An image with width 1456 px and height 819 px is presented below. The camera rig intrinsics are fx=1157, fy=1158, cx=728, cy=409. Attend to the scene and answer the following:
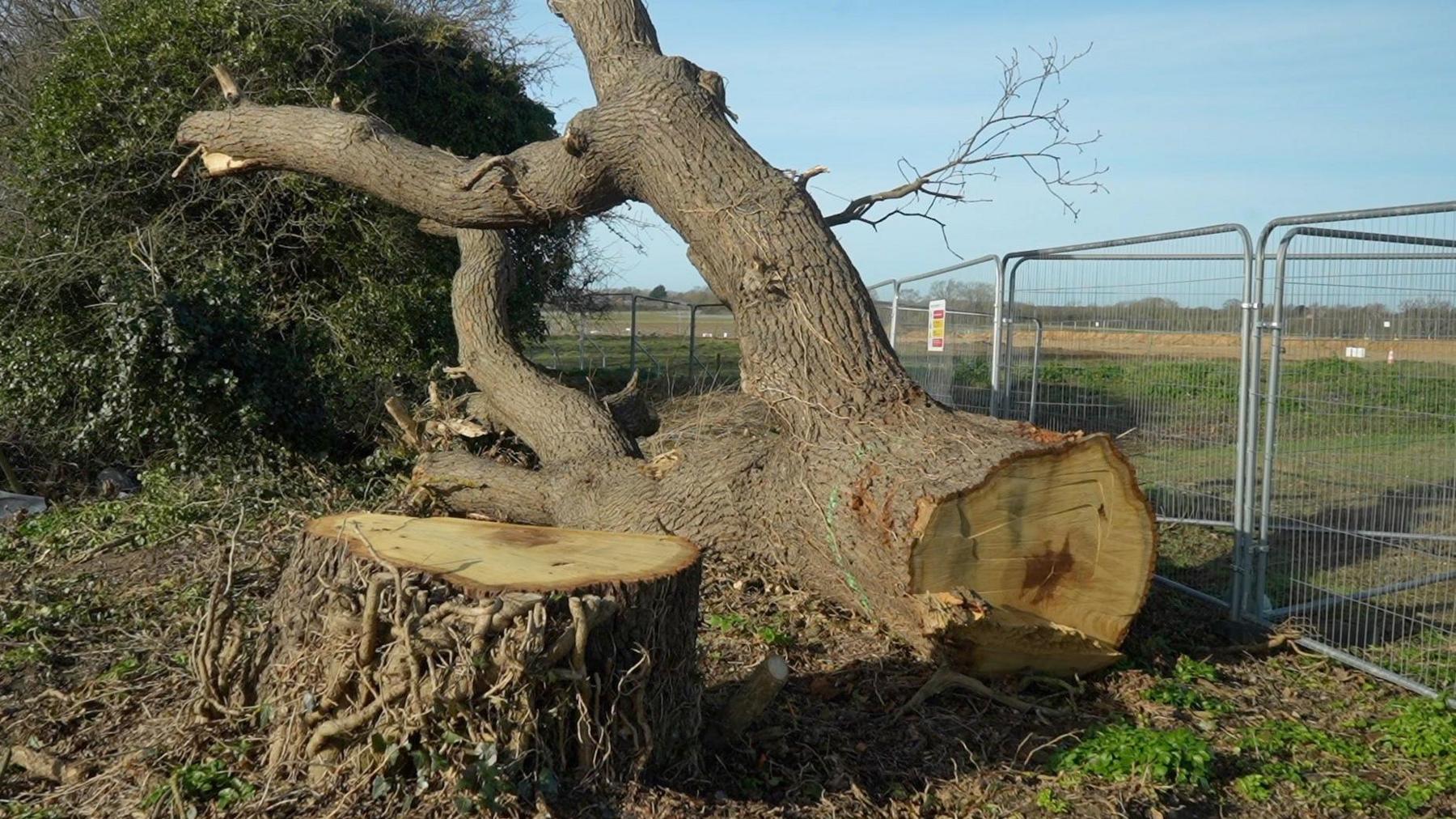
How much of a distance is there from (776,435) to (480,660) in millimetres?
3106

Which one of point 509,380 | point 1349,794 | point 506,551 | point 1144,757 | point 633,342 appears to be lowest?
point 1349,794

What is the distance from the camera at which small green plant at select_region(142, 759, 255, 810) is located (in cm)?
345

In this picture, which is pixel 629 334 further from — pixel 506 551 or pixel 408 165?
pixel 506 551

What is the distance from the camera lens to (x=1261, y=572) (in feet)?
19.4

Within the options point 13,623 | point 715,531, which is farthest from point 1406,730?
point 13,623

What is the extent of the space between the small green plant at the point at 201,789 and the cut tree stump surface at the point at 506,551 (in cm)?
78

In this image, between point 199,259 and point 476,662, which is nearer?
point 476,662

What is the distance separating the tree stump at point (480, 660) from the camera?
3.32 meters

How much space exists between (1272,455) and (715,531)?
289 centimetres

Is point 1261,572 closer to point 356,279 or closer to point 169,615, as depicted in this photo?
point 169,615

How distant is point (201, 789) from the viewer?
11.5 ft

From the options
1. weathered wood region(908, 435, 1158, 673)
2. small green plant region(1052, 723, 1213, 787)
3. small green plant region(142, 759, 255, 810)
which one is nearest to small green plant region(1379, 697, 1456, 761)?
small green plant region(1052, 723, 1213, 787)

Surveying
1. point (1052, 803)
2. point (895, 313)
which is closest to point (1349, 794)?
point (1052, 803)

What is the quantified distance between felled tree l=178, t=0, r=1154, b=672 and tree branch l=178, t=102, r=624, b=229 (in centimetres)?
1
